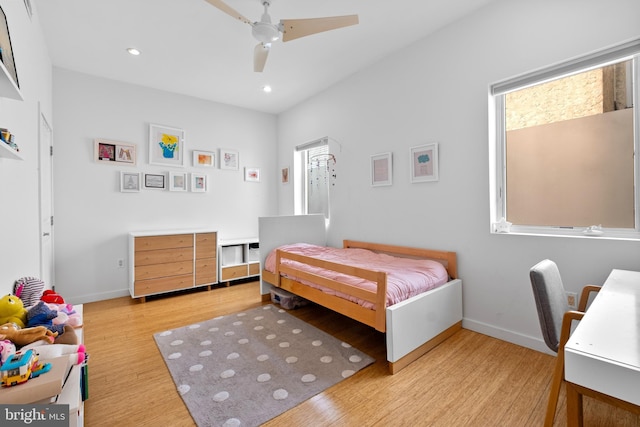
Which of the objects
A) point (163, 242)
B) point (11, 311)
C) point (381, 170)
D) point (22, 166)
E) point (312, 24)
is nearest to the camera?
point (11, 311)

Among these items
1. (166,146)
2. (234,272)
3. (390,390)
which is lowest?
(390,390)

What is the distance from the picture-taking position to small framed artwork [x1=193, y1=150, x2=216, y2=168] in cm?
406

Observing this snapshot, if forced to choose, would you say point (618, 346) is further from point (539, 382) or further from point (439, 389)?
point (539, 382)

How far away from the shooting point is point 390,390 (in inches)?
67.1

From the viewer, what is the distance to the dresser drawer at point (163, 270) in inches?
130

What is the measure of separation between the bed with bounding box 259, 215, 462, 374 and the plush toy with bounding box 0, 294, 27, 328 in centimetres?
179

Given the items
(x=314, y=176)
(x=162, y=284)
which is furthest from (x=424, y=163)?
(x=162, y=284)

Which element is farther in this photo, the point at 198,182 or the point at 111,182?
the point at 198,182

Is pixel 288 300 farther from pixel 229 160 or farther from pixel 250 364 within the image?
pixel 229 160

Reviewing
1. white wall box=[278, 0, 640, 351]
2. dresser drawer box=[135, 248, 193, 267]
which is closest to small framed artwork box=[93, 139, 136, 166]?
dresser drawer box=[135, 248, 193, 267]

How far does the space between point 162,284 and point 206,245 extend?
678 millimetres

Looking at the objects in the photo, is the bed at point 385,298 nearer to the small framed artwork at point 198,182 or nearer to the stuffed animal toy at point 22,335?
the small framed artwork at point 198,182

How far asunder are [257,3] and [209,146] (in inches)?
93.3

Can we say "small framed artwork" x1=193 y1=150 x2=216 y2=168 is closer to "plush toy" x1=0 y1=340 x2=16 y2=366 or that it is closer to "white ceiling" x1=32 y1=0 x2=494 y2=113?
"white ceiling" x1=32 y1=0 x2=494 y2=113
